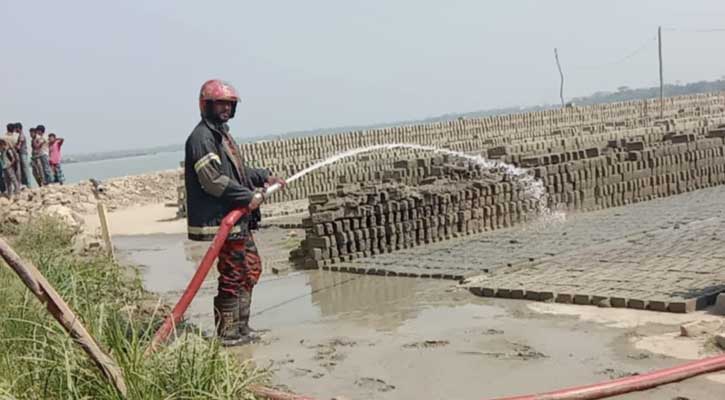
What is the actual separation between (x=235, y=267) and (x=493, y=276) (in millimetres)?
2811

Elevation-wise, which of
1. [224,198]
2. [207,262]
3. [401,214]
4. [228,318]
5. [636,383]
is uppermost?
[224,198]

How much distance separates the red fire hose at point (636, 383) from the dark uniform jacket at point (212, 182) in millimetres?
2556

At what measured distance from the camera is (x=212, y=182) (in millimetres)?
5910

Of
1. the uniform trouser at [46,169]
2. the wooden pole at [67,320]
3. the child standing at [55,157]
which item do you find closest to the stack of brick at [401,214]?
the wooden pole at [67,320]

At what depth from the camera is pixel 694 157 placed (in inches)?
608

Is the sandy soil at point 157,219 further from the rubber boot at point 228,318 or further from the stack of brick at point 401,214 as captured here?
the rubber boot at point 228,318

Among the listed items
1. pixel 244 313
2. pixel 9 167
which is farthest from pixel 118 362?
pixel 9 167

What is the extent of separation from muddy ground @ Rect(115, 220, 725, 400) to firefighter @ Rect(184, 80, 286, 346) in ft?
0.88

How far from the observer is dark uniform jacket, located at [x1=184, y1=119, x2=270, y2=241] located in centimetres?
595

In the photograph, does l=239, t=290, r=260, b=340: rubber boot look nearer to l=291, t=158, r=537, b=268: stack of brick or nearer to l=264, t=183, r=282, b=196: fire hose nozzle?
l=264, t=183, r=282, b=196: fire hose nozzle

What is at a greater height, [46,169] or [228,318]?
[46,169]

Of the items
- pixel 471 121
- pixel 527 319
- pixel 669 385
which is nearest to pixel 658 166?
pixel 527 319

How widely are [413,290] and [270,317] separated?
4.45 feet

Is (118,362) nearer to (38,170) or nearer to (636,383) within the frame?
(636,383)
